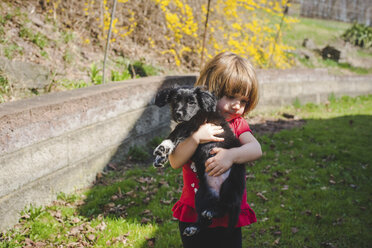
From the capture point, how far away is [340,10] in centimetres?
2412

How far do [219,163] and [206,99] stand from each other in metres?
0.47

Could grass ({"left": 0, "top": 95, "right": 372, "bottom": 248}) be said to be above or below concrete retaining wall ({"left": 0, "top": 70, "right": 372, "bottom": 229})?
below

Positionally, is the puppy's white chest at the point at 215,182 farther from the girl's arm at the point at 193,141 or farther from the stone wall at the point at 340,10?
the stone wall at the point at 340,10

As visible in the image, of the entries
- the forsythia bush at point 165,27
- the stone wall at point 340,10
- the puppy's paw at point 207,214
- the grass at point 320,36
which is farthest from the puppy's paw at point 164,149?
the stone wall at point 340,10

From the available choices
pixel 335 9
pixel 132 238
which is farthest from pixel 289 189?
pixel 335 9

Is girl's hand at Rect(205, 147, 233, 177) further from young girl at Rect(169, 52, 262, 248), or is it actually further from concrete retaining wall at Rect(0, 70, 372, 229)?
concrete retaining wall at Rect(0, 70, 372, 229)

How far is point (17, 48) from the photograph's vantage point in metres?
5.85

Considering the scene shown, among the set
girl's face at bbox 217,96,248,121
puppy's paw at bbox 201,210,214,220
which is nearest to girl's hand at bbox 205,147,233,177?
puppy's paw at bbox 201,210,214,220

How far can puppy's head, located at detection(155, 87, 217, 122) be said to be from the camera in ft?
7.84

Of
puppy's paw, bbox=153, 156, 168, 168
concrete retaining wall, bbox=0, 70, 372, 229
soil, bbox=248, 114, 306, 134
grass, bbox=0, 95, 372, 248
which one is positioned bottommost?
grass, bbox=0, 95, 372, 248

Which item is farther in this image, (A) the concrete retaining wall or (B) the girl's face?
(A) the concrete retaining wall

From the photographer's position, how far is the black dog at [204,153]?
2.27 m

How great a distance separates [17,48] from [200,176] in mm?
4966

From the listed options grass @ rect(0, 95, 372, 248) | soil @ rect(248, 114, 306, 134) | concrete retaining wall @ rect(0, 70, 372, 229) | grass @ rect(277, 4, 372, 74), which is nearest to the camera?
concrete retaining wall @ rect(0, 70, 372, 229)
